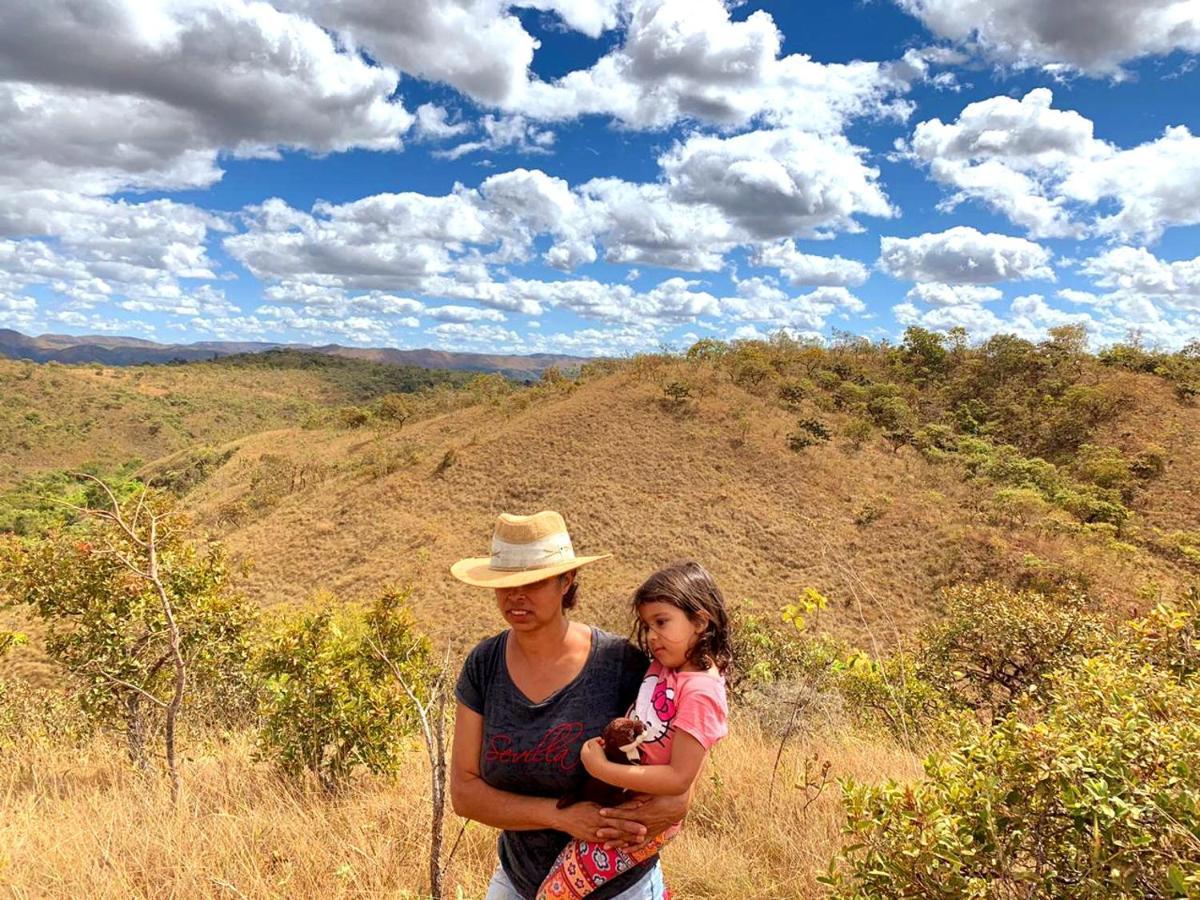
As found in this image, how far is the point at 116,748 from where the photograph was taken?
512 cm

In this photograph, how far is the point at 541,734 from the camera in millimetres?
1672

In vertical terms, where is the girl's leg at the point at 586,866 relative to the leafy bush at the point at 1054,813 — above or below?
below

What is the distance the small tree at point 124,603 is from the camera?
4215mm

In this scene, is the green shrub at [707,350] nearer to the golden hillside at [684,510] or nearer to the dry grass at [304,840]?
the golden hillside at [684,510]

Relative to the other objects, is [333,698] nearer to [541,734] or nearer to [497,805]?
[497,805]

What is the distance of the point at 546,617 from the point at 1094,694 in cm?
178

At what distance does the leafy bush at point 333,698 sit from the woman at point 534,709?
2.33 m

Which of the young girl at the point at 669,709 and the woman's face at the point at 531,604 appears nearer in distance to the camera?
the young girl at the point at 669,709

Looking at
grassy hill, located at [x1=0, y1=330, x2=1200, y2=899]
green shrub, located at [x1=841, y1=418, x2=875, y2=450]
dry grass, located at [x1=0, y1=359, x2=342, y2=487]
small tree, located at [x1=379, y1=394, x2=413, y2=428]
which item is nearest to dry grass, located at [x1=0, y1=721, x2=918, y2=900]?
grassy hill, located at [x1=0, y1=330, x2=1200, y2=899]

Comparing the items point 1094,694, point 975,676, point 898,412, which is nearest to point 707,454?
point 898,412

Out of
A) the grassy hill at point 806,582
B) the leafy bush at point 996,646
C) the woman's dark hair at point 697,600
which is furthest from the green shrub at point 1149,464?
the woman's dark hair at point 697,600

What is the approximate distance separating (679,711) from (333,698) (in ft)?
11.3

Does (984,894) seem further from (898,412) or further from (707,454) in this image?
(898,412)

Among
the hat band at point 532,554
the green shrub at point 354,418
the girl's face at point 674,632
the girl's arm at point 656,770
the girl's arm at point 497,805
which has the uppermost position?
the hat band at point 532,554
